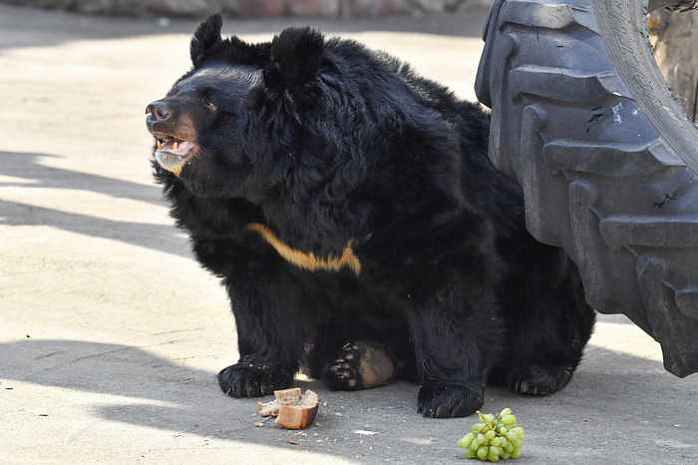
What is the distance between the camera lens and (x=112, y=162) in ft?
27.9

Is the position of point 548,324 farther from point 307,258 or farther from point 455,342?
point 307,258

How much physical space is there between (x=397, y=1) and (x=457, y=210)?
13932mm

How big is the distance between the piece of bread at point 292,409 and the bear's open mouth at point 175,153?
82 cm

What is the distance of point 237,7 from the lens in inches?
662

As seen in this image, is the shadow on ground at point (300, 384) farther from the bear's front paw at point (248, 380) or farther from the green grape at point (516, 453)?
the green grape at point (516, 453)

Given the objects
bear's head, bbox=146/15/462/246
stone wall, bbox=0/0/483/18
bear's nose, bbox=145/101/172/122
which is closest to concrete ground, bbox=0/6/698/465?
bear's head, bbox=146/15/462/246

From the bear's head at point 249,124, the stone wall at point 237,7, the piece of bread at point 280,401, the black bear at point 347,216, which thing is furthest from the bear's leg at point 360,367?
the stone wall at point 237,7

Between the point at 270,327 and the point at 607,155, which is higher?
the point at 607,155

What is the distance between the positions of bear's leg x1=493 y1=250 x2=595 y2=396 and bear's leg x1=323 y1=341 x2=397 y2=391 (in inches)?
18.2

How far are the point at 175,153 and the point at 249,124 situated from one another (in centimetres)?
27

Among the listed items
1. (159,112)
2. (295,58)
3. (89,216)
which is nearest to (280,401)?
(159,112)

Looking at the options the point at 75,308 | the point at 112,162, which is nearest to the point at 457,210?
the point at 75,308

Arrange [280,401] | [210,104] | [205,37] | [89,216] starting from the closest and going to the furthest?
[280,401], [210,104], [205,37], [89,216]

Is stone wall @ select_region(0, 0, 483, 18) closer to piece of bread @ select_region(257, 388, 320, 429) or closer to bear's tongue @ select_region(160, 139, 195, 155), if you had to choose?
bear's tongue @ select_region(160, 139, 195, 155)
